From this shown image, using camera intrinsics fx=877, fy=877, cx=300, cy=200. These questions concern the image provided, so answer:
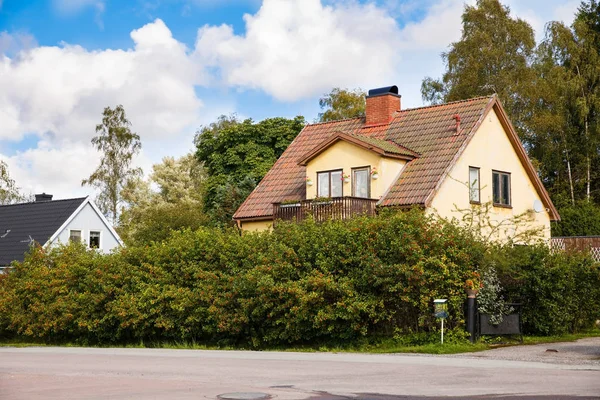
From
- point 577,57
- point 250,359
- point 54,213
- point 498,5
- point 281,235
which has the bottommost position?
point 250,359

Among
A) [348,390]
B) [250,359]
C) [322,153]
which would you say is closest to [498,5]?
[322,153]

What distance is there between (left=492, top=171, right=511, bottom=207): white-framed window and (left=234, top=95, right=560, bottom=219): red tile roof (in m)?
1.51

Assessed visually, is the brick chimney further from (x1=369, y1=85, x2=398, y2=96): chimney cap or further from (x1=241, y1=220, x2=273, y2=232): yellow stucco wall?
(x1=241, y1=220, x2=273, y2=232): yellow stucco wall

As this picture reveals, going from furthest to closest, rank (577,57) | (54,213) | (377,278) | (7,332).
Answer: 1. (54,213)
2. (577,57)
3. (7,332)
4. (377,278)

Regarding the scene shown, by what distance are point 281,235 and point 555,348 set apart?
8619 mm

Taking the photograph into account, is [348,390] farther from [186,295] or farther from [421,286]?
[186,295]

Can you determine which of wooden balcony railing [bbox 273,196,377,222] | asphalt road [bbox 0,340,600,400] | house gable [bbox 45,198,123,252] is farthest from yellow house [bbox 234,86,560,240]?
house gable [bbox 45,198,123,252]

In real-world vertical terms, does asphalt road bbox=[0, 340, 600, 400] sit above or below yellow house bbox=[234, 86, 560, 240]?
below

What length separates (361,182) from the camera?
34.2 m

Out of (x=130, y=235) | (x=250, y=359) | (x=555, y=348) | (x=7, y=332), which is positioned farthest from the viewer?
(x=130, y=235)

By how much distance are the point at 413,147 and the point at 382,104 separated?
13.1ft

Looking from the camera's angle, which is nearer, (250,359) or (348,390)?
(348,390)

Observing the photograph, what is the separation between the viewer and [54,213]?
5534 cm

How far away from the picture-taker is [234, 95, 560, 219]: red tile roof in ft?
108
